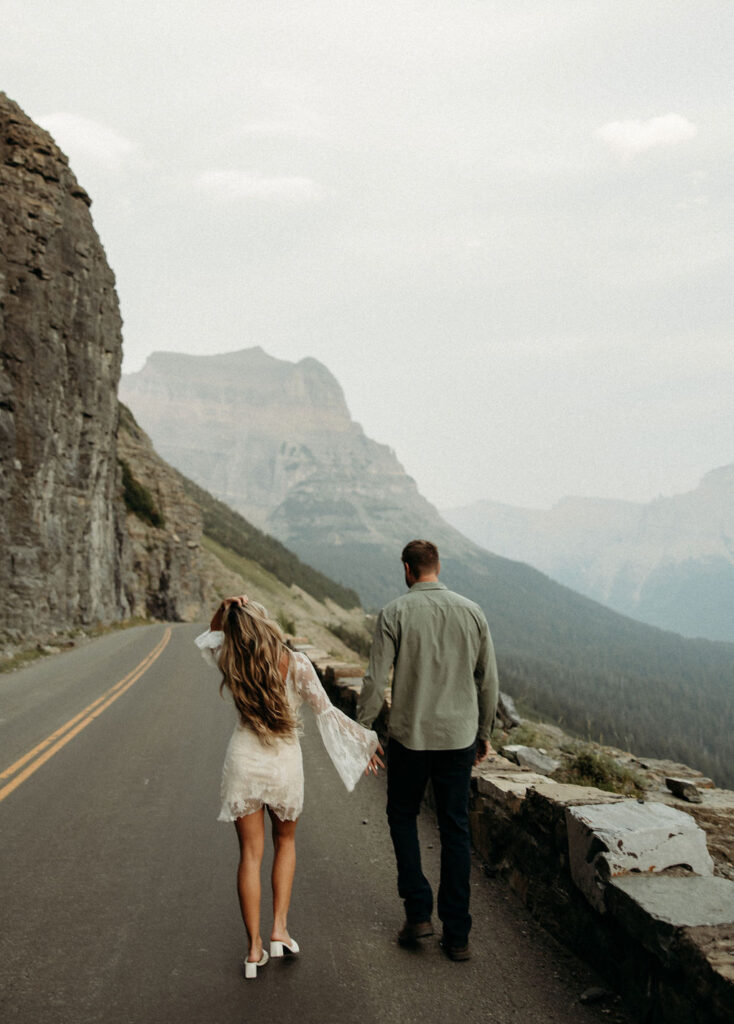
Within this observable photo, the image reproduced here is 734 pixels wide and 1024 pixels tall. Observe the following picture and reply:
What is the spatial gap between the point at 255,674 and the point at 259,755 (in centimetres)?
46

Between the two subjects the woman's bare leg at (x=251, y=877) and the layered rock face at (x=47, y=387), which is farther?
the layered rock face at (x=47, y=387)

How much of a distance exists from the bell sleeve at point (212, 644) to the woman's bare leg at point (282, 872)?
0.91 meters

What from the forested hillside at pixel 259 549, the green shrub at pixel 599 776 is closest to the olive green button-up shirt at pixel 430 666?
the green shrub at pixel 599 776

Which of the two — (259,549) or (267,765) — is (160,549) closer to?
(267,765)

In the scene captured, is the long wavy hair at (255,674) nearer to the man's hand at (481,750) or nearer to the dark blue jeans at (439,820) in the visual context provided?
the dark blue jeans at (439,820)

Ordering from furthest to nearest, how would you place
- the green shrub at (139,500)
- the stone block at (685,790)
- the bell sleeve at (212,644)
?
1. the green shrub at (139,500)
2. the stone block at (685,790)
3. the bell sleeve at (212,644)

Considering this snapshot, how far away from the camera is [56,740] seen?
949cm

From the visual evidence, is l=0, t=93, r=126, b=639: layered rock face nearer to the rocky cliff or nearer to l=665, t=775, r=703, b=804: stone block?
the rocky cliff

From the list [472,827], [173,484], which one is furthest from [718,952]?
[173,484]

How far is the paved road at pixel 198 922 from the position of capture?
3.56 meters

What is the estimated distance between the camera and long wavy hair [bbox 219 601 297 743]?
387 cm

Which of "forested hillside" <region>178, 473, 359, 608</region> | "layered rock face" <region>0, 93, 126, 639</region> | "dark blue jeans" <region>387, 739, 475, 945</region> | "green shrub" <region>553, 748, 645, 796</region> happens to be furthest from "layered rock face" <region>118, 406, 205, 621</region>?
"dark blue jeans" <region>387, 739, 475, 945</region>

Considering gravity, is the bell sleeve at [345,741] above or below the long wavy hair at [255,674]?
below

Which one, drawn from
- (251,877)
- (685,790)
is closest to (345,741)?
(251,877)
